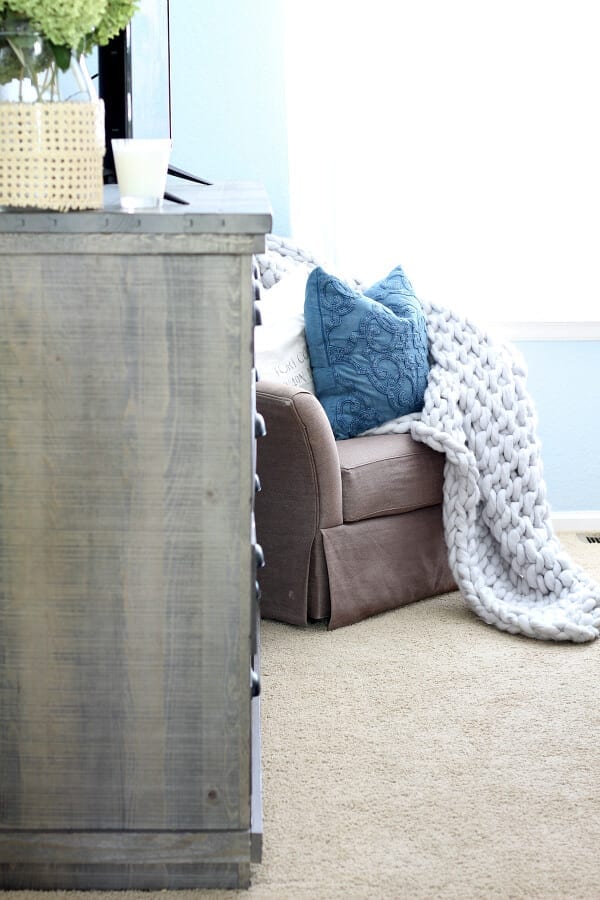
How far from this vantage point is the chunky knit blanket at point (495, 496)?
2.75 meters

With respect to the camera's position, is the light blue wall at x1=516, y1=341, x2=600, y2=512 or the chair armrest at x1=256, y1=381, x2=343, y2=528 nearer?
the chair armrest at x1=256, y1=381, x2=343, y2=528

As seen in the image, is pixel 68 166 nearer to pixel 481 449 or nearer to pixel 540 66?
pixel 481 449

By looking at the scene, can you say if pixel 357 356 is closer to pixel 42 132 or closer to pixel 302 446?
pixel 302 446

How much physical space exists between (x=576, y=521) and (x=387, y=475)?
1193 millimetres

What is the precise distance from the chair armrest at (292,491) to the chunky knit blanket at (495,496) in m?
0.33

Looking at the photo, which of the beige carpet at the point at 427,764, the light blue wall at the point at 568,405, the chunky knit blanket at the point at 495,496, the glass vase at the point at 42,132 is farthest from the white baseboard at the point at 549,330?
the glass vase at the point at 42,132

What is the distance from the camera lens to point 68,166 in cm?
143

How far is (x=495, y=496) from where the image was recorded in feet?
9.22

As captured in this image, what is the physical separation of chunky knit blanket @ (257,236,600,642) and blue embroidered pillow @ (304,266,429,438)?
0.20 feet

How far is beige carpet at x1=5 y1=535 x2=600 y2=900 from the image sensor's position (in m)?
1.66

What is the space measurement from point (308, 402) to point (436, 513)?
0.55 m

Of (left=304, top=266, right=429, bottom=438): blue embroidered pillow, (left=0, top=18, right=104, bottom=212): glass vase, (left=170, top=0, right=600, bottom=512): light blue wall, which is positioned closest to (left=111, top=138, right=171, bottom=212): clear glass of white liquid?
(left=0, top=18, right=104, bottom=212): glass vase

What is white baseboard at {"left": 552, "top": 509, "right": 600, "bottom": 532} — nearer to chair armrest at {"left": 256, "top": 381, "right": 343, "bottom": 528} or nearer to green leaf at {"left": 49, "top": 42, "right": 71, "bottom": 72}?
chair armrest at {"left": 256, "top": 381, "right": 343, "bottom": 528}

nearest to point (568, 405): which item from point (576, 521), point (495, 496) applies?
point (576, 521)
